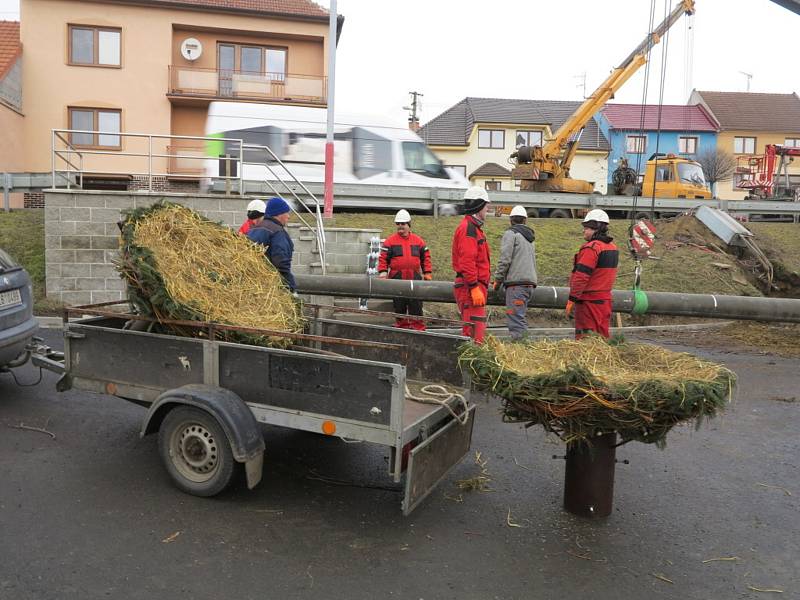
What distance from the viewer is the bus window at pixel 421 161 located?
69.5 feet

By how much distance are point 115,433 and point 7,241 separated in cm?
923

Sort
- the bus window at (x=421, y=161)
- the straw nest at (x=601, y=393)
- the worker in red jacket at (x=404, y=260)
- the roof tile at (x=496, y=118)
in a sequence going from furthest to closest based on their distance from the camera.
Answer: the roof tile at (x=496, y=118) → the bus window at (x=421, y=161) → the worker in red jacket at (x=404, y=260) → the straw nest at (x=601, y=393)

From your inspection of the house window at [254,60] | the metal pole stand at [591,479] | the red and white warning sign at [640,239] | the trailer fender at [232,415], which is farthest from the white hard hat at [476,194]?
the house window at [254,60]

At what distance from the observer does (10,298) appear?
6.56 metres

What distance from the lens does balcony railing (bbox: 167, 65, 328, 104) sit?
30.3 meters

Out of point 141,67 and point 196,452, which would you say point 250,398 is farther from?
point 141,67

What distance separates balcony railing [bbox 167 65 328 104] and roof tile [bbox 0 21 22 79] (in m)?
6.02

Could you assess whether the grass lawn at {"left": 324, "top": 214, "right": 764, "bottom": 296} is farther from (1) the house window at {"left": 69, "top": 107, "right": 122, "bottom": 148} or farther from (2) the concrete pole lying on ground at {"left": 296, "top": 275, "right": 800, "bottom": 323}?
(1) the house window at {"left": 69, "top": 107, "right": 122, "bottom": 148}

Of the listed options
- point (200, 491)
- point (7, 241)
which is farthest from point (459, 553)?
point (7, 241)

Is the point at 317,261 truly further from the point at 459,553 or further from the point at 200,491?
the point at 459,553

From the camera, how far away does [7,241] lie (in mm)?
13383

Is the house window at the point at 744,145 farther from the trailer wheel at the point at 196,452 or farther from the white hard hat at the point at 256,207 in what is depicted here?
the trailer wheel at the point at 196,452

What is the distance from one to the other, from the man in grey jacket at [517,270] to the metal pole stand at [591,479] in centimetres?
355

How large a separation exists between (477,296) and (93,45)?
2846cm
